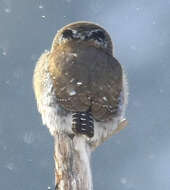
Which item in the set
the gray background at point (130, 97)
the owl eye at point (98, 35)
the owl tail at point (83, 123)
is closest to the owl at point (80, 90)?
the owl tail at point (83, 123)

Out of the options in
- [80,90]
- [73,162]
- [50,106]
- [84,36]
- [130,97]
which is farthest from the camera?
[130,97]

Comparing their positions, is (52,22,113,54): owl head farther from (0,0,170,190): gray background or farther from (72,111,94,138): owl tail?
(0,0,170,190): gray background

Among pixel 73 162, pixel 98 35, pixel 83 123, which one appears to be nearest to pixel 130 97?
pixel 98 35

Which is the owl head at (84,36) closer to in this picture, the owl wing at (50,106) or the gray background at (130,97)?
the owl wing at (50,106)

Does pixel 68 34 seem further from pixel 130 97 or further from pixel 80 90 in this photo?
pixel 130 97

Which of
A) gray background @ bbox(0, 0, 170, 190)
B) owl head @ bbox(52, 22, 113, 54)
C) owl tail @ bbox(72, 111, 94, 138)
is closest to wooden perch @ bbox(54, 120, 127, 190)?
owl tail @ bbox(72, 111, 94, 138)

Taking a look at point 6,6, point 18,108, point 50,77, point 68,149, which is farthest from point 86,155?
point 18,108
